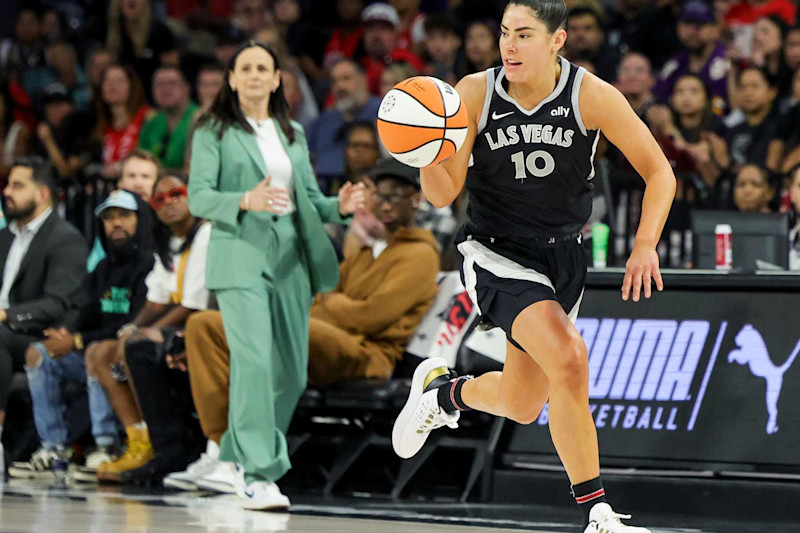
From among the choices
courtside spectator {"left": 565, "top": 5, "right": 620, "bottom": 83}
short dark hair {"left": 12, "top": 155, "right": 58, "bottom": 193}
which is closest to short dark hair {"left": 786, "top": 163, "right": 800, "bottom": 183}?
courtside spectator {"left": 565, "top": 5, "right": 620, "bottom": 83}

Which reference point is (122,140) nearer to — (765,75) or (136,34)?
(136,34)

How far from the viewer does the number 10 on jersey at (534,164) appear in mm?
5516

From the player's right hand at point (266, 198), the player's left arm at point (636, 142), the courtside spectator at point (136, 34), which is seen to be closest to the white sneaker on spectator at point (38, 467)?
the player's right hand at point (266, 198)

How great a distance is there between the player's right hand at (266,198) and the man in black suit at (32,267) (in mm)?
2650

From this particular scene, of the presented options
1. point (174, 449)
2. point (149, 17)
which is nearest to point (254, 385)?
point (174, 449)

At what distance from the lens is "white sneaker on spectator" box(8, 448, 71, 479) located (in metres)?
8.95

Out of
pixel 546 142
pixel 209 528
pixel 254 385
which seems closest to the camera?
pixel 546 142

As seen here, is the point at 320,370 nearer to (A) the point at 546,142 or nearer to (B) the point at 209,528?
(B) the point at 209,528

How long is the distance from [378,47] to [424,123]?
7368mm

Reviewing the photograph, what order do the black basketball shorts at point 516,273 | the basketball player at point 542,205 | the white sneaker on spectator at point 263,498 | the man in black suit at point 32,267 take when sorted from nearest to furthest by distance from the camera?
the basketball player at point 542,205 < the black basketball shorts at point 516,273 < the white sneaker on spectator at point 263,498 < the man in black suit at point 32,267

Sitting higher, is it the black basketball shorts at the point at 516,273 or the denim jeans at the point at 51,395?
the black basketball shorts at the point at 516,273

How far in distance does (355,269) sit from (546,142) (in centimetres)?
314

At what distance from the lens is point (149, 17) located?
1390 centimetres

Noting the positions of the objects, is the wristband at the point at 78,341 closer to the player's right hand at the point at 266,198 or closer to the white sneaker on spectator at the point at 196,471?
the white sneaker on spectator at the point at 196,471
